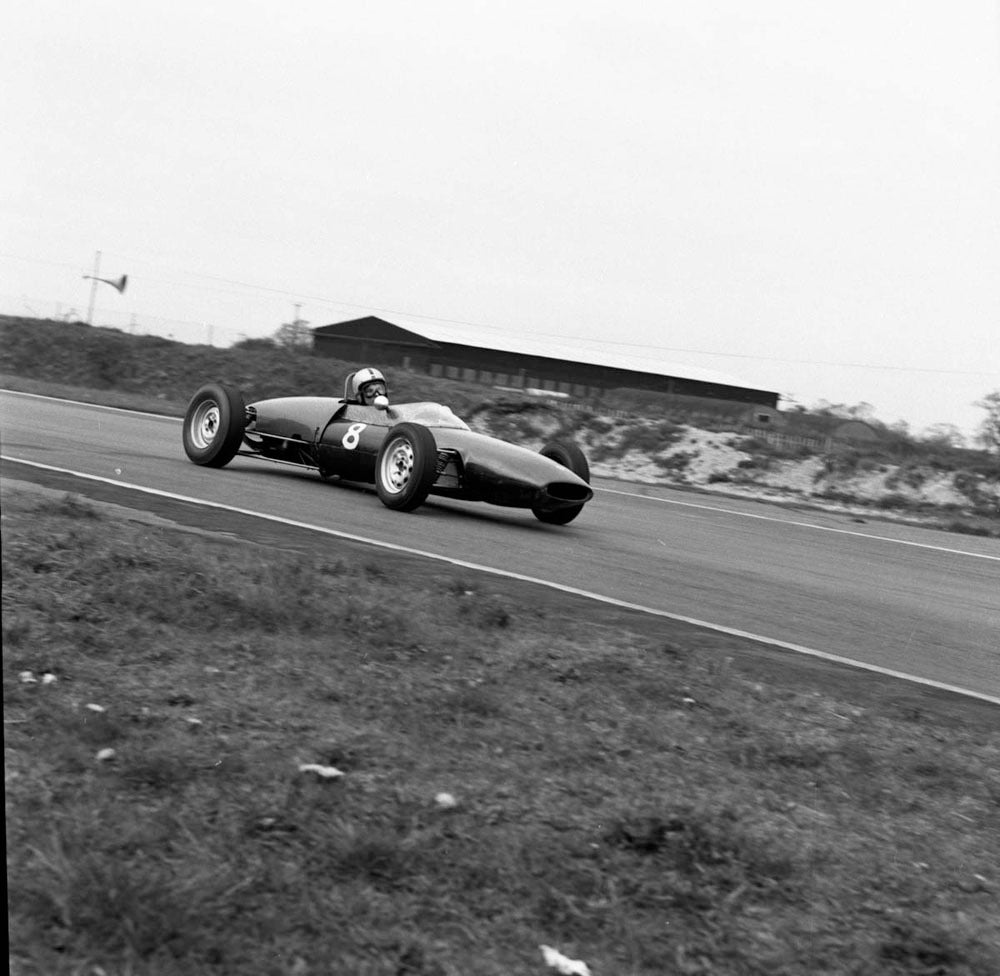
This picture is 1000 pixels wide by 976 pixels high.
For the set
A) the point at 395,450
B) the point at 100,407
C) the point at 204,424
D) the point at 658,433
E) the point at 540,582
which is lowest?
the point at 540,582

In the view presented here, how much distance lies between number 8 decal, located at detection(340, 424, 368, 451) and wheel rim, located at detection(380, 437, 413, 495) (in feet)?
2.87

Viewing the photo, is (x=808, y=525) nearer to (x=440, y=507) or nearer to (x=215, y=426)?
(x=440, y=507)

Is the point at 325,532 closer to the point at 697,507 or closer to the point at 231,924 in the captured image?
the point at 231,924

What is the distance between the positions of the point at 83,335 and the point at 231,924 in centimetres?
3973

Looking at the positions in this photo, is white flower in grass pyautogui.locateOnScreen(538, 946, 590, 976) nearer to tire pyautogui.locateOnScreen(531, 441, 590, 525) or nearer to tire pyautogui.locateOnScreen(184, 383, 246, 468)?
tire pyautogui.locateOnScreen(531, 441, 590, 525)

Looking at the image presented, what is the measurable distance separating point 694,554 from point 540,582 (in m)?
3.26

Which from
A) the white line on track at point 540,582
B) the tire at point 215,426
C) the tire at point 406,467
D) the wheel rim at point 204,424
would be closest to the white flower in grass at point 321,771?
the white line on track at point 540,582

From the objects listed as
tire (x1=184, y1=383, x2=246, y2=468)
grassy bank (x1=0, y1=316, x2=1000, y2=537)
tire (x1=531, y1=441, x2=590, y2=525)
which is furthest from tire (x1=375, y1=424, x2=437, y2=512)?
grassy bank (x1=0, y1=316, x2=1000, y2=537)

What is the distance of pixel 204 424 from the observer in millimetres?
12781

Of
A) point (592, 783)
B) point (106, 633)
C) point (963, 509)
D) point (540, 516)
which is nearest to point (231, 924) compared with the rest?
point (592, 783)

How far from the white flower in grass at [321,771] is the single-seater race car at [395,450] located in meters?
7.07

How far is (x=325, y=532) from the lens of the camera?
8.61 meters

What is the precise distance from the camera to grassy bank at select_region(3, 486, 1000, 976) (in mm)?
2592

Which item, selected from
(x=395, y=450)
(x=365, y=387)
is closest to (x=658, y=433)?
(x=365, y=387)
